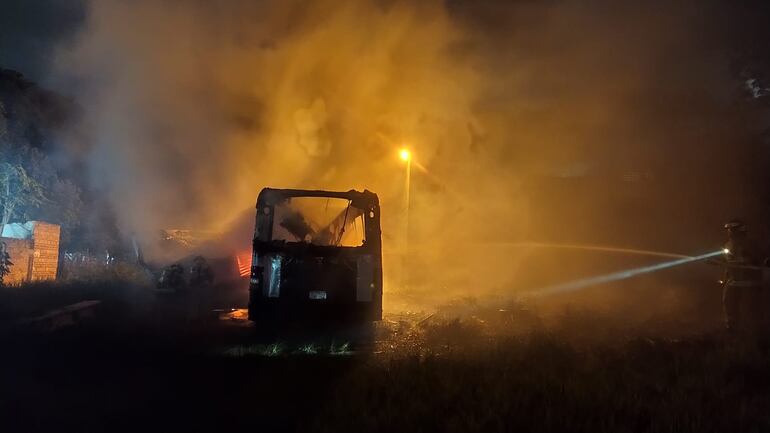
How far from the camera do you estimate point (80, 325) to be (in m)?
9.24

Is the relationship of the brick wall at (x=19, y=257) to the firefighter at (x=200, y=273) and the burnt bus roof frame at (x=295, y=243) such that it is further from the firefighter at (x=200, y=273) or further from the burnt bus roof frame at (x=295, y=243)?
the burnt bus roof frame at (x=295, y=243)

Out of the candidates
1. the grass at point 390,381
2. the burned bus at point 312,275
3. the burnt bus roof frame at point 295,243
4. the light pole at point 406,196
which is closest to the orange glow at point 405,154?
the light pole at point 406,196

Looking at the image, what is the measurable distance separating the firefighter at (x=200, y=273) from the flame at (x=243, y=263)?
767mm

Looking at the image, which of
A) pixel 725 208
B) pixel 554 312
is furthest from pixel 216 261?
pixel 725 208

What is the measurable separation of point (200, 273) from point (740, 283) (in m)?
12.9

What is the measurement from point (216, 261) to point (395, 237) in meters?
6.77

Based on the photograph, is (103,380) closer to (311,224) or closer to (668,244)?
(311,224)

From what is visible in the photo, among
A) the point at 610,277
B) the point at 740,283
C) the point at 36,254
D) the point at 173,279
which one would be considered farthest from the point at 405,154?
the point at 36,254

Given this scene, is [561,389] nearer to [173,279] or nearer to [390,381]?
[390,381]

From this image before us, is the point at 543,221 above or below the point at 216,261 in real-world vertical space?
above

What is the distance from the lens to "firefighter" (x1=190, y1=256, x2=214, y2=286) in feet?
53.9

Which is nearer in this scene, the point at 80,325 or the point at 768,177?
the point at 80,325

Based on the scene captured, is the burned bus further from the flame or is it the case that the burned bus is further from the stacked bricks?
the stacked bricks

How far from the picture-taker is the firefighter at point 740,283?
8961 millimetres
